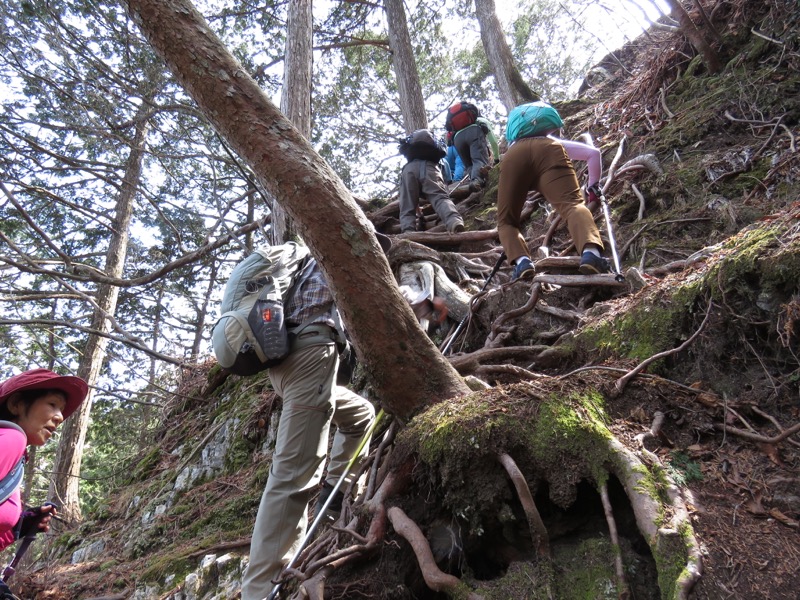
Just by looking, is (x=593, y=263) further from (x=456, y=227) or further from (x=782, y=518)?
(x=456, y=227)

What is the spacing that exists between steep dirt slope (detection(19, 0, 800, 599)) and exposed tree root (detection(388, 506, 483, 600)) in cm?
6

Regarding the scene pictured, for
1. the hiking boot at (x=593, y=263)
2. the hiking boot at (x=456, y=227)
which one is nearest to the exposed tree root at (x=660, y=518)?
the hiking boot at (x=593, y=263)

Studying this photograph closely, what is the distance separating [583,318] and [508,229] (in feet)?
3.82

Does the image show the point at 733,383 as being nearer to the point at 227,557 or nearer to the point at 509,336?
the point at 509,336

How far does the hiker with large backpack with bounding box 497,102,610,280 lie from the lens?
4317 millimetres

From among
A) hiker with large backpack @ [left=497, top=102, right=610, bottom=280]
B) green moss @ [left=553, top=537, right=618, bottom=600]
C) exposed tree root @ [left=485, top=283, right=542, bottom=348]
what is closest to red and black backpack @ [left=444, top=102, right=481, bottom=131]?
hiker with large backpack @ [left=497, top=102, right=610, bottom=280]

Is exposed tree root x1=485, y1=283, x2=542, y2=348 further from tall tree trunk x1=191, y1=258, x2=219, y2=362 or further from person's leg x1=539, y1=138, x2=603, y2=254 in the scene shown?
tall tree trunk x1=191, y1=258, x2=219, y2=362

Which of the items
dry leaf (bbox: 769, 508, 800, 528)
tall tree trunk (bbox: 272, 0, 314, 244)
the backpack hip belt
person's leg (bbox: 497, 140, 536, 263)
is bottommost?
dry leaf (bbox: 769, 508, 800, 528)

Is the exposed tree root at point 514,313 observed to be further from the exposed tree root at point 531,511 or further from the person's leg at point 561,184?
the exposed tree root at point 531,511

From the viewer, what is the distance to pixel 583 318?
3.86m

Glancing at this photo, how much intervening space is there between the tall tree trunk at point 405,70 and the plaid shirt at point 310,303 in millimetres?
7847

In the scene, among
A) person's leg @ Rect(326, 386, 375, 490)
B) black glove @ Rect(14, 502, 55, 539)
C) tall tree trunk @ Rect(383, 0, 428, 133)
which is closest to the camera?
black glove @ Rect(14, 502, 55, 539)

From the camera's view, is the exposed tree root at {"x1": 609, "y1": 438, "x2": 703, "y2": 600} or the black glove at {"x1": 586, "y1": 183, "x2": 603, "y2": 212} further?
the black glove at {"x1": 586, "y1": 183, "x2": 603, "y2": 212}

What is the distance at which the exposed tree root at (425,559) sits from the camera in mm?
2215
